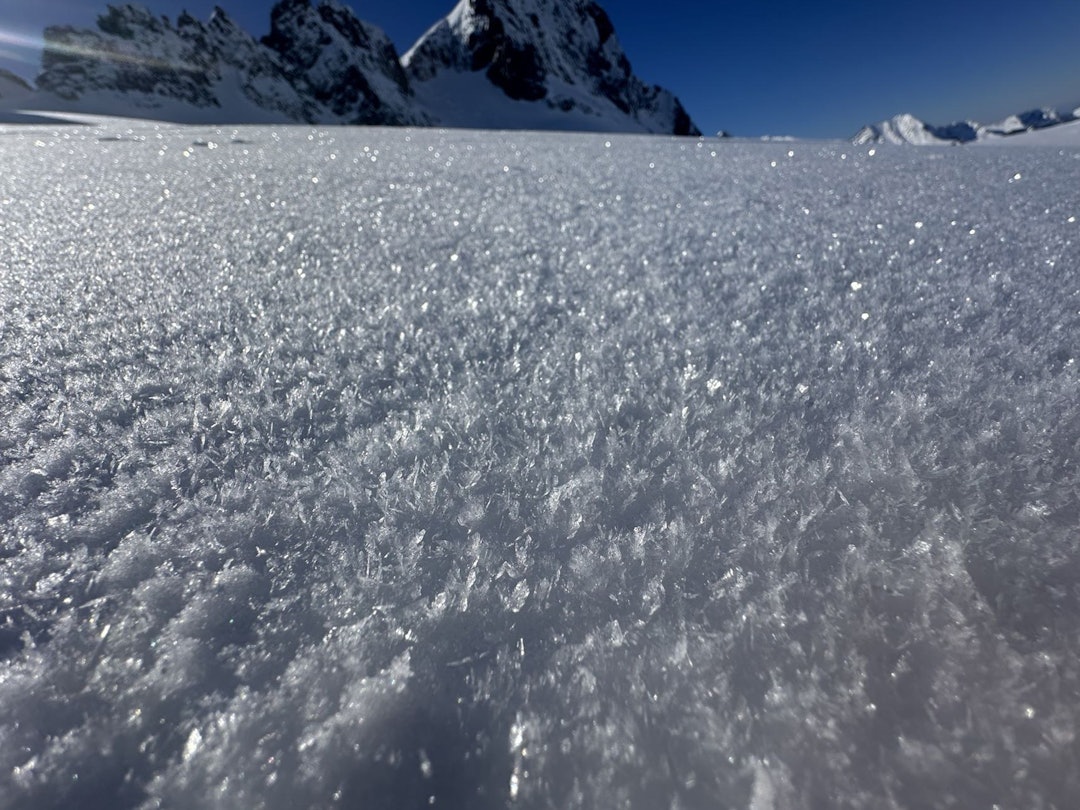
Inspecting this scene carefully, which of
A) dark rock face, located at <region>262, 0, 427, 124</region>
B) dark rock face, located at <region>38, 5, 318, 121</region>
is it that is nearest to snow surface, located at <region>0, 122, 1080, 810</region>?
dark rock face, located at <region>38, 5, 318, 121</region>

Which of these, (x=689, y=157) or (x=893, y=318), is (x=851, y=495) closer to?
(x=893, y=318)

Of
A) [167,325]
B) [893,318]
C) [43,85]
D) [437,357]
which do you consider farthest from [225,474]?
[43,85]

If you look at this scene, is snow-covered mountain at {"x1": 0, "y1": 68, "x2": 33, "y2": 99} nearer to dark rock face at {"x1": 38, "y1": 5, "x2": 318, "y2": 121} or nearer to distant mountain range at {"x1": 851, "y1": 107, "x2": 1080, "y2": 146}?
dark rock face at {"x1": 38, "y1": 5, "x2": 318, "y2": 121}

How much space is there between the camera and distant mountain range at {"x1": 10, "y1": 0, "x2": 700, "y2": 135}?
148 ft

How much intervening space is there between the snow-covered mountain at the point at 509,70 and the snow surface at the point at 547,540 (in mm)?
63083

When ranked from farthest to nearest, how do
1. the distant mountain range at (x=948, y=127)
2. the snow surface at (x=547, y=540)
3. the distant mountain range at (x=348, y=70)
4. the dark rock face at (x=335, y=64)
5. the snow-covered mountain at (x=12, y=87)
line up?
the distant mountain range at (x=948, y=127)
the dark rock face at (x=335, y=64)
the distant mountain range at (x=348, y=70)
the snow-covered mountain at (x=12, y=87)
the snow surface at (x=547, y=540)

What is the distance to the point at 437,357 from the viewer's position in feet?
3.16

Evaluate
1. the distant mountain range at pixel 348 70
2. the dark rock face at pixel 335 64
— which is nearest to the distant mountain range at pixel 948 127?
the distant mountain range at pixel 348 70

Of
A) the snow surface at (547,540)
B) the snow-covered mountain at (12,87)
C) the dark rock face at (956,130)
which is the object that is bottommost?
the snow surface at (547,540)

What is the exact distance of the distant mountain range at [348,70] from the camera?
45250 mm

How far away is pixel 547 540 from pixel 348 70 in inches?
2811

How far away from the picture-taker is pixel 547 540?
0.60 meters

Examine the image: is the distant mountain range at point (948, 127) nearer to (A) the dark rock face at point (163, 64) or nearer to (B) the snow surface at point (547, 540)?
(A) the dark rock face at point (163, 64)

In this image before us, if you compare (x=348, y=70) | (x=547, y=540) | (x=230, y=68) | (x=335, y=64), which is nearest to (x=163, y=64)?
(x=230, y=68)
